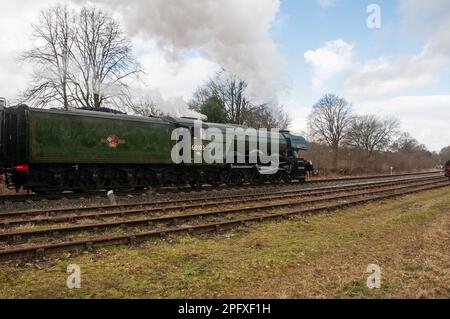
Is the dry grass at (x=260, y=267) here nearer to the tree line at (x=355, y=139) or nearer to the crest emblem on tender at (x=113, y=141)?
the crest emblem on tender at (x=113, y=141)

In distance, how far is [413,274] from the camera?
19.2 ft

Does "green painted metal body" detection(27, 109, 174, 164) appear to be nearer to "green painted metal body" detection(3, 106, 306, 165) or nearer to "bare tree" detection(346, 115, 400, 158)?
"green painted metal body" detection(3, 106, 306, 165)

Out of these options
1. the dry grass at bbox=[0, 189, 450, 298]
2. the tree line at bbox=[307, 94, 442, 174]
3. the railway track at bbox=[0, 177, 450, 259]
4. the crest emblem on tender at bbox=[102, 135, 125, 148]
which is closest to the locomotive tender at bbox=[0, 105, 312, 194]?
the crest emblem on tender at bbox=[102, 135, 125, 148]

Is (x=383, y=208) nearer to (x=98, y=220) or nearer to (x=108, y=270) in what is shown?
(x=98, y=220)

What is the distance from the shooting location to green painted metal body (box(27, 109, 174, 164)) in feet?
46.0

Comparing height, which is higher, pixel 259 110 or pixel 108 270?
pixel 259 110

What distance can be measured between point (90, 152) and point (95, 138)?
0.61 metres

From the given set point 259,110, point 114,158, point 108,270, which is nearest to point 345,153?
point 259,110

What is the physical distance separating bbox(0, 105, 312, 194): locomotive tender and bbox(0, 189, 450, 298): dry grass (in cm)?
838

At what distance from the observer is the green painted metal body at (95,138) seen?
14.0 meters

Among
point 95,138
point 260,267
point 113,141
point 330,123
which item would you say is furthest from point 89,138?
point 330,123
